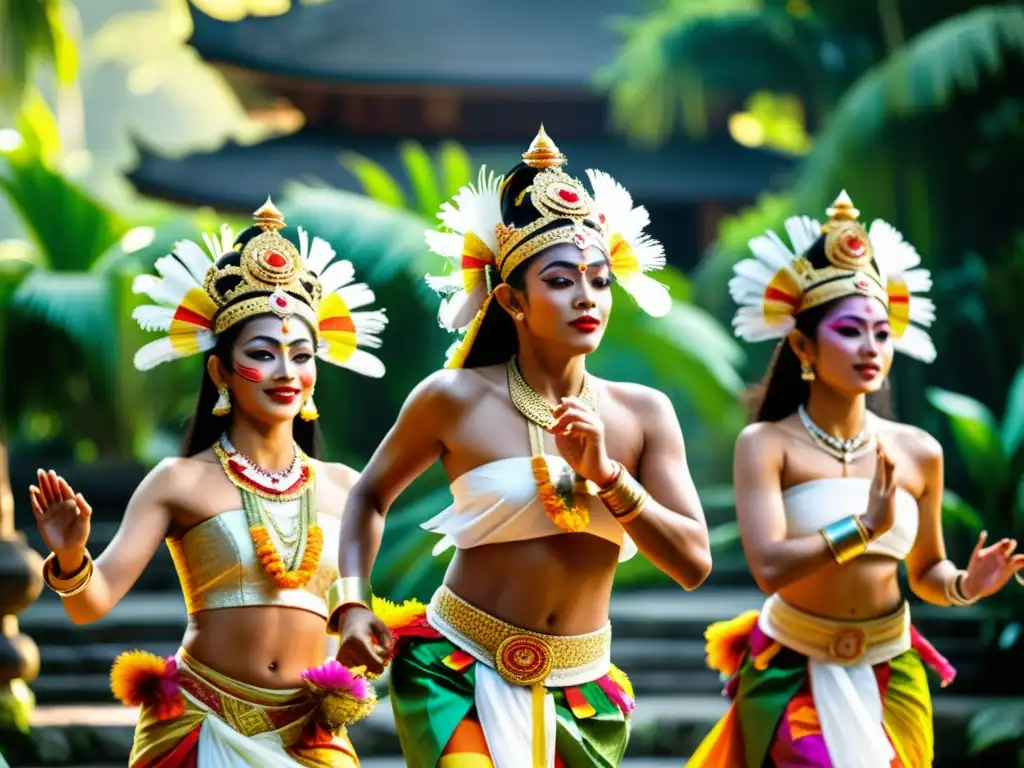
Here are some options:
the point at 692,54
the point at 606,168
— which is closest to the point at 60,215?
the point at 692,54

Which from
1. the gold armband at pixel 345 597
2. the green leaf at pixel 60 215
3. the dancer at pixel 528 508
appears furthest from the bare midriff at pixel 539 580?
the green leaf at pixel 60 215

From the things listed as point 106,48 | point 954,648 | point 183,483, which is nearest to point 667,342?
point 954,648

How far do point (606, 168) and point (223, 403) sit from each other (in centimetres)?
1501

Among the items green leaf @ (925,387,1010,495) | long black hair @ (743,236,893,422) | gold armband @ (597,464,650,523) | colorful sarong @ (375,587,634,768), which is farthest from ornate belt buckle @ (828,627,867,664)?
green leaf @ (925,387,1010,495)

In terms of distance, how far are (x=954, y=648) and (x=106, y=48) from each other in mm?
34163

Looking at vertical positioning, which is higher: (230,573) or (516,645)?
(230,573)

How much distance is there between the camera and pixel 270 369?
4.60 metres

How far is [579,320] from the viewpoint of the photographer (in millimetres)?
3969

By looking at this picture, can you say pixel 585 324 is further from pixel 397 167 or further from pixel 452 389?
pixel 397 167

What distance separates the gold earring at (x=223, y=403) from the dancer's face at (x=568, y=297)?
101cm

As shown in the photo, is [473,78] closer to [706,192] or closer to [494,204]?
[706,192]

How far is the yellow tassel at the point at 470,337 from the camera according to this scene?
4.20 metres

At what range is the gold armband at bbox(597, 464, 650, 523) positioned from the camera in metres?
3.72

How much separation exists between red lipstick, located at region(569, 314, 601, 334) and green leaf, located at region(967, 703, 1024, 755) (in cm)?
497
